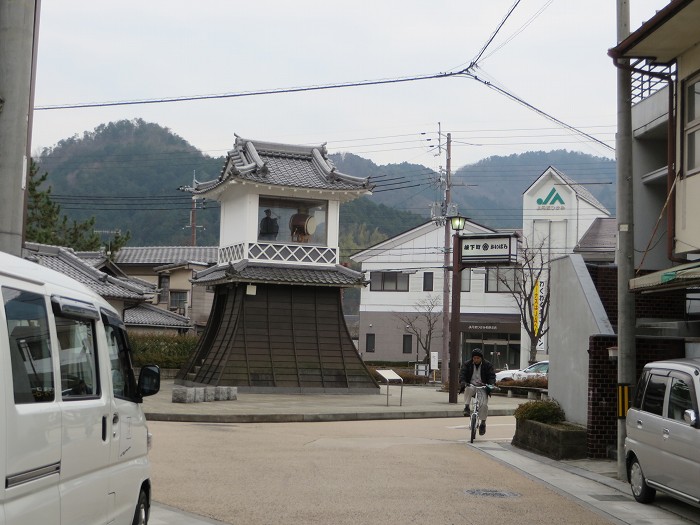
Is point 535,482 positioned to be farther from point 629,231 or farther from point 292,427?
point 292,427

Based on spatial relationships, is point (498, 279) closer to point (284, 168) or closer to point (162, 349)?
point (162, 349)

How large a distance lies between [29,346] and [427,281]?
57.7 meters

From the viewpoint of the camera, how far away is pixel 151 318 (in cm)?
4988

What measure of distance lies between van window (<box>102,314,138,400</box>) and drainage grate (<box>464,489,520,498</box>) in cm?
545

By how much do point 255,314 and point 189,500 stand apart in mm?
21508

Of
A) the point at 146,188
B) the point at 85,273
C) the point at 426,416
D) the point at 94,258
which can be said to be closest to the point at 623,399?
the point at 426,416

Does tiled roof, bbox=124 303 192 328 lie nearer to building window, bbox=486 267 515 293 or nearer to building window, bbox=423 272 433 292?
building window, bbox=423 272 433 292

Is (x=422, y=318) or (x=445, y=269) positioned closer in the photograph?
(x=445, y=269)

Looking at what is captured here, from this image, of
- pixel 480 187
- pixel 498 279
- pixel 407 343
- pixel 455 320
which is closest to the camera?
pixel 455 320

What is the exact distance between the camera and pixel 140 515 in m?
7.28

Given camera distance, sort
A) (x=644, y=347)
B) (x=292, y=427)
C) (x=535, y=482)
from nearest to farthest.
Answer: (x=535, y=482), (x=644, y=347), (x=292, y=427)

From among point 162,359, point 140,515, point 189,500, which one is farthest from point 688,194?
point 162,359

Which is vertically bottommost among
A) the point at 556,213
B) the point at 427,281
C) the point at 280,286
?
the point at 280,286

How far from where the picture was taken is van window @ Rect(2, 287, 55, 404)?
4387mm
